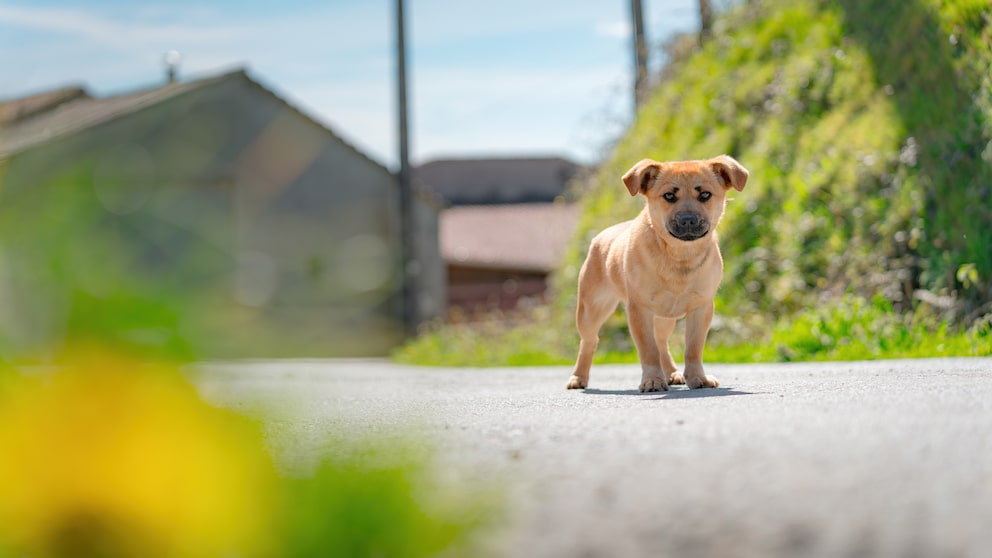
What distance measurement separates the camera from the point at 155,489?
179cm

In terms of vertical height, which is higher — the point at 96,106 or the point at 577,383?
the point at 96,106

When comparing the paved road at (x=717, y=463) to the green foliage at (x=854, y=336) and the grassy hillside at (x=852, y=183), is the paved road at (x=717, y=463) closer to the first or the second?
the green foliage at (x=854, y=336)

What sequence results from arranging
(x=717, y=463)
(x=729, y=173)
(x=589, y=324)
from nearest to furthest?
(x=717, y=463) < (x=729, y=173) < (x=589, y=324)

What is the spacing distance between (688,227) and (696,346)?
590mm

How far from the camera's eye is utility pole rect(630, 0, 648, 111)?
51.6 ft

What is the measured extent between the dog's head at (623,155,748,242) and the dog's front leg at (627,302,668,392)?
43cm

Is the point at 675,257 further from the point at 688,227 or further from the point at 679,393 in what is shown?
the point at 679,393

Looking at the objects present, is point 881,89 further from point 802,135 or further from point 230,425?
point 230,425

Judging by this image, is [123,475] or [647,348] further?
[647,348]

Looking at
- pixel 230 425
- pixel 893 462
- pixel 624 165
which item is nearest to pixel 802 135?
pixel 624 165

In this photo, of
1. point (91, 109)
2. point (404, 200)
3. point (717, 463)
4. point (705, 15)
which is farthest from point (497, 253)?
point (717, 463)

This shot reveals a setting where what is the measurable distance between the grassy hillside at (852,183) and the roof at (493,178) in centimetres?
1952

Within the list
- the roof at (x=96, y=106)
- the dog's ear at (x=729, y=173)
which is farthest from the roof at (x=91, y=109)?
the dog's ear at (x=729, y=173)

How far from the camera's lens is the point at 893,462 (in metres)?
2.63
